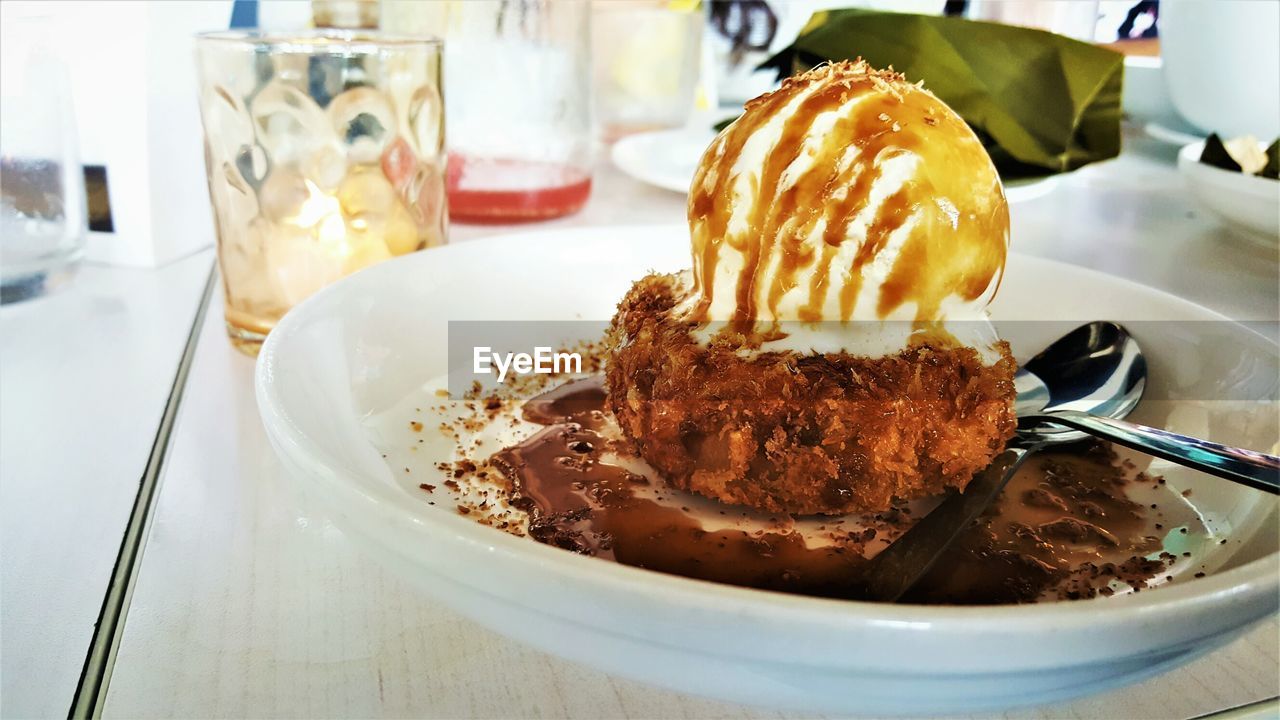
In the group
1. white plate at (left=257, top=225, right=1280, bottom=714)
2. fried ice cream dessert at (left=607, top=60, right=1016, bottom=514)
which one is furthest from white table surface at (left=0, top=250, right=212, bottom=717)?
fried ice cream dessert at (left=607, top=60, right=1016, bottom=514)

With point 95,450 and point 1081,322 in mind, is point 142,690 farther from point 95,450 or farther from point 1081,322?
point 1081,322

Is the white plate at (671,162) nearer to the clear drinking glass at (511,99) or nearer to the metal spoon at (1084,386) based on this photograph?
the clear drinking glass at (511,99)

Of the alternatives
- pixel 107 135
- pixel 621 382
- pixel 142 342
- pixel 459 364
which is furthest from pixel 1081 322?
pixel 107 135

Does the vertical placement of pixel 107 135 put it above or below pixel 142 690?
above

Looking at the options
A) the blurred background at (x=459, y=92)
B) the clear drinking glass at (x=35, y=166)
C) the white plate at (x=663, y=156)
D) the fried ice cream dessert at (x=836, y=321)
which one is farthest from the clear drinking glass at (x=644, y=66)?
the fried ice cream dessert at (x=836, y=321)

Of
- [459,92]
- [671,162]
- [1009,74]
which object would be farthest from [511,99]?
[1009,74]
